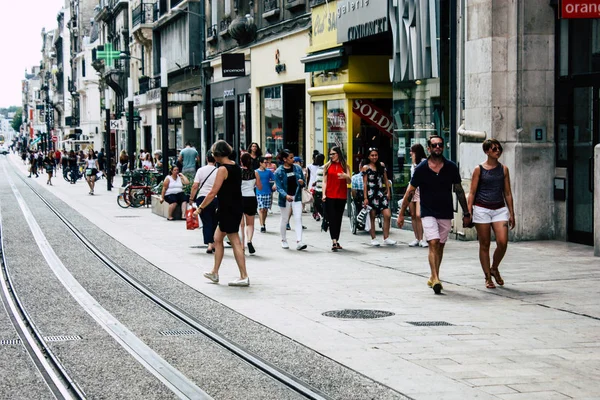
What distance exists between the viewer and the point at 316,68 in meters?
27.7

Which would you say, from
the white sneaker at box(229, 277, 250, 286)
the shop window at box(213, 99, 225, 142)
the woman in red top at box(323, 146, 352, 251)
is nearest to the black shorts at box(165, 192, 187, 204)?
the woman in red top at box(323, 146, 352, 251)

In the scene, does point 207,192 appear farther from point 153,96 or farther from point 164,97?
point 153,96

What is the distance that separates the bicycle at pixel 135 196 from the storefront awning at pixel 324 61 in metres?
7.04

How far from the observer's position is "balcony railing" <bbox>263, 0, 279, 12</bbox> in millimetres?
32781

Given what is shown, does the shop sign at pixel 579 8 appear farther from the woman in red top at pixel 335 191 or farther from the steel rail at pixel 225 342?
the steel rail at pixel 225 342

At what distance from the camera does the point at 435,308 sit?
11484 mm

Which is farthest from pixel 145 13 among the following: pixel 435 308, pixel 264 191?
pixel 435 308

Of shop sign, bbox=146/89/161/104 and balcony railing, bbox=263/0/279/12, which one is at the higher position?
balcony railing, bbox=263/0/279/12

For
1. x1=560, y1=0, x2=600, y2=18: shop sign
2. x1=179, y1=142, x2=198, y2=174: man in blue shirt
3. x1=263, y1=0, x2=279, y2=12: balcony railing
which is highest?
x1=263, y1=0, x2=279, y2=12: balcony railing

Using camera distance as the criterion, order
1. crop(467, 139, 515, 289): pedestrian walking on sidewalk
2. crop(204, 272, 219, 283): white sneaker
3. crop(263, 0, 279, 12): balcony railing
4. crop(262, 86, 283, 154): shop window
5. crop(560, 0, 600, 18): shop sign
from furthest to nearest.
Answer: crop(262, 86, 283, 154): shop window, crop(263, 0, 279, 12): balcony railing, crop(560, 0, 600, 18): shop sign, crop(204, 272, 219, 283): white sneaker, crop(467, 139, 515, 289): pedestrian walking on sidewalk

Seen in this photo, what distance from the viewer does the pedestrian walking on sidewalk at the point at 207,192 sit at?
55.4 feet

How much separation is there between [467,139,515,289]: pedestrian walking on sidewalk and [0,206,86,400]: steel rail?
5.44 metres

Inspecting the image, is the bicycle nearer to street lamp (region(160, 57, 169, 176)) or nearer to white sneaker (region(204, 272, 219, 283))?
street lamp (region(160, 57, 169, 176))

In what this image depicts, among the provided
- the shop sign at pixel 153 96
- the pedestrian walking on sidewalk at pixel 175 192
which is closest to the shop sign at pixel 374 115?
the pedestrian walking on sidewalk at pixel 175 192
